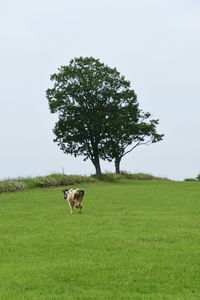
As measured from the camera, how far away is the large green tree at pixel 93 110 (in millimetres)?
62781

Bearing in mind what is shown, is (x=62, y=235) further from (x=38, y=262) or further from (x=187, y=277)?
(x=187, y=277)

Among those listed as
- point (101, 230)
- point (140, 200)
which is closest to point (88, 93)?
point (140, 200)

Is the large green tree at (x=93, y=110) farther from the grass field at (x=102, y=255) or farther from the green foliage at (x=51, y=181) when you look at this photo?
the grass field at (x=102, y=255)

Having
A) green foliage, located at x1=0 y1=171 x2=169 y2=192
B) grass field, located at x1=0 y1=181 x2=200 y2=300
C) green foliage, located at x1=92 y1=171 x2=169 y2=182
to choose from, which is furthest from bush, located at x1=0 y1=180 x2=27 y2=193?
grass field, located at x1=0 y1=181 x2=200 y2=300

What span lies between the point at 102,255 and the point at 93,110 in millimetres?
50006

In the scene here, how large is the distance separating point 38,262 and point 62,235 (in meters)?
4.27

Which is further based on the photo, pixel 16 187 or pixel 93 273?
pixel 16 187

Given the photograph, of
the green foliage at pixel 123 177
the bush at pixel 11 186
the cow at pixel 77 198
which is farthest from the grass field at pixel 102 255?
the green foliage at pixel 123 177

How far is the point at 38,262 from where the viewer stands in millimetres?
13492

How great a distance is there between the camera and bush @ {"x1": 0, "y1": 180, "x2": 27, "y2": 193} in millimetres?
44537

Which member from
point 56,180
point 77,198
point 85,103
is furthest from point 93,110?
point 77,198

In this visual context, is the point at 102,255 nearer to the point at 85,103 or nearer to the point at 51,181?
the point at 51,181

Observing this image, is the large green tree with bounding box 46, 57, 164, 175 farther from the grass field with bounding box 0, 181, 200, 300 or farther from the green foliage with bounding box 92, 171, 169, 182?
the grass field with bounding box 0, 181, 200, 300

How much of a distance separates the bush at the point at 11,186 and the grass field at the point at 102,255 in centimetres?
1999
